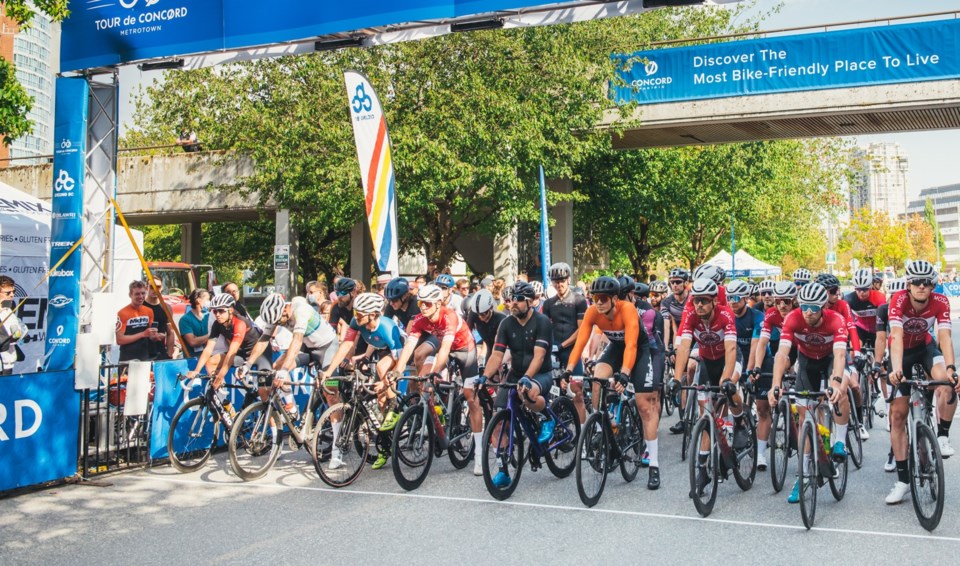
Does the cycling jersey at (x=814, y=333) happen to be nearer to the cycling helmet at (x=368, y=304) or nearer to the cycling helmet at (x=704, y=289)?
the cycling helmet at (x=704, y=289)

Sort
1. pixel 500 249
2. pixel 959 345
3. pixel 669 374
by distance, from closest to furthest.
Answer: pixel 669 374 < pixel 959 345 < pixel 500 249

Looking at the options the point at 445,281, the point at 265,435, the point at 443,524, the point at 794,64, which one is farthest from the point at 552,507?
the point at 794,64

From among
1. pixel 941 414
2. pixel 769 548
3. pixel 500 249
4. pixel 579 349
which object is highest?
pixel 500 249

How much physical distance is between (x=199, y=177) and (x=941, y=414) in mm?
25695

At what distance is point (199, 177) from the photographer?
29453 mm

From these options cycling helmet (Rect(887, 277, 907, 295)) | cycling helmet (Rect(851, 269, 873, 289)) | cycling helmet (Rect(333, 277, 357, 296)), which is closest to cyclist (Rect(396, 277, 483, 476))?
cycling helmet (Rect(333, 277, 357, 296))

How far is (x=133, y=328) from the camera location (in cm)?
1086

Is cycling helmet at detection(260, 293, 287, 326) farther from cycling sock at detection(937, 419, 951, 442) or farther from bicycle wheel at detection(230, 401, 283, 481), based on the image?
cycling sock at detection(937, 419, 951, 442)

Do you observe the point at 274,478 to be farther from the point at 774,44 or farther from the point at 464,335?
the point at 774,44

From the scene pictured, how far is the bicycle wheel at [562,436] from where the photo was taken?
8.49 metres

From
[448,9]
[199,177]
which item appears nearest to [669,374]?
[448,9]

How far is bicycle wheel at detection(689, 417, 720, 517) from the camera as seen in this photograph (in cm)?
691

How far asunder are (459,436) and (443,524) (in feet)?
7.07

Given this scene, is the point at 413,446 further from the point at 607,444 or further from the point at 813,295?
the point at 813,295
